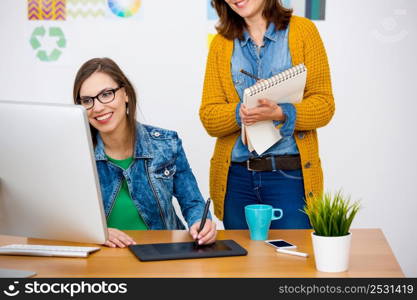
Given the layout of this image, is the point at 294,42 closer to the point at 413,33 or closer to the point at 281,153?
the point at 281,153

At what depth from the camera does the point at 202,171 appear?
3.91 meters

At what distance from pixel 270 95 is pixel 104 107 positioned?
581 millimetres

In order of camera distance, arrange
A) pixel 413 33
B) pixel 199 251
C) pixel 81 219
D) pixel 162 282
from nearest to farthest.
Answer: pixel 162 282 < pixel 81 219 < pixel 199 251 < pixel 413 33

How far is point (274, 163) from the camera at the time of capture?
235 cm

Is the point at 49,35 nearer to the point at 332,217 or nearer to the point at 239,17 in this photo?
the point at 239,17

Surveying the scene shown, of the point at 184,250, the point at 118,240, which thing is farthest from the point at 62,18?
the point at 184,250

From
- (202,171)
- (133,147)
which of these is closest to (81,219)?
(133,147)

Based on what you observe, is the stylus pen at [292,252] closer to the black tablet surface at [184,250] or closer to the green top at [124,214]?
the black tablet surface at [184,250]

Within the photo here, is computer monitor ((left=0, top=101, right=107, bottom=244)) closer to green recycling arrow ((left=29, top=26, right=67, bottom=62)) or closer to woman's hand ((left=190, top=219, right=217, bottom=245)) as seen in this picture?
woman's hand ((left=190, top=219, right=217, bottom=245))

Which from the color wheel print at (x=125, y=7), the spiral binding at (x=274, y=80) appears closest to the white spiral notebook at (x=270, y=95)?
the spiral binding at (x=274, y=80)

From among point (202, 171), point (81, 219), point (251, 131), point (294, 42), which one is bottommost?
point (202, 171)

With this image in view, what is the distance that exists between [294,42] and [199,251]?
1.00 m

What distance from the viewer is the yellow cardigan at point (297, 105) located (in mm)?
2338

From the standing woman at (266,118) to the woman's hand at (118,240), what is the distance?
25.2 inches
